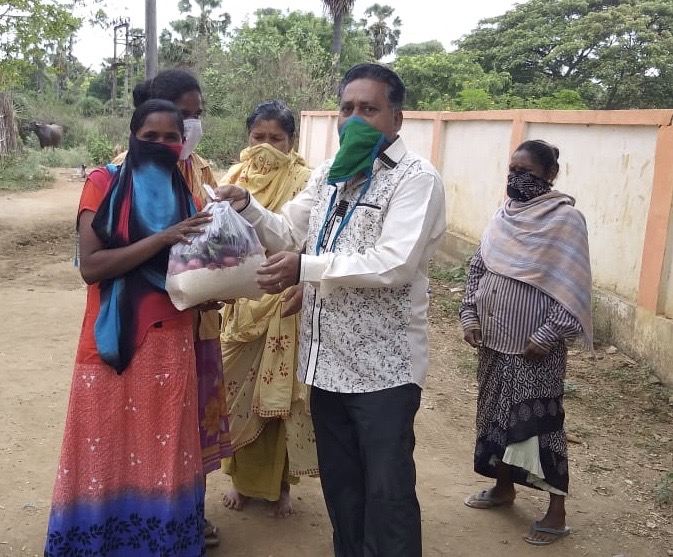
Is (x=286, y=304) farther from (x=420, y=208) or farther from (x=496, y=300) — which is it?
(x=496, y=300)

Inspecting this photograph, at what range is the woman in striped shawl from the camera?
3.24 m

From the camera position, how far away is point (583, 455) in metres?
4.43

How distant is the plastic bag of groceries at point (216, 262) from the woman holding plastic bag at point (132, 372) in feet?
0.16

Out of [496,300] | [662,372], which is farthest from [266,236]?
[662,372]

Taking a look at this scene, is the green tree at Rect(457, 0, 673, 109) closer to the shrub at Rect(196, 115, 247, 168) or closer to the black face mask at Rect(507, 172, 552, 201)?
the shrub at Rect(196, 115, 247, 168)

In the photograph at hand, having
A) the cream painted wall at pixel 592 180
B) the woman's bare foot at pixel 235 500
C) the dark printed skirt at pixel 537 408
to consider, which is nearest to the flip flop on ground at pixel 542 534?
the dark printed skirt at pixel 537 408

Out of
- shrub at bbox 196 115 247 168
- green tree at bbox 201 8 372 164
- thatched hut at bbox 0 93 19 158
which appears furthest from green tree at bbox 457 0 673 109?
thatched hut at bbox 0 93 19 158

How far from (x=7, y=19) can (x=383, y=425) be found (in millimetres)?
10089

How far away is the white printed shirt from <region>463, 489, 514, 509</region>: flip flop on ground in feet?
4.82

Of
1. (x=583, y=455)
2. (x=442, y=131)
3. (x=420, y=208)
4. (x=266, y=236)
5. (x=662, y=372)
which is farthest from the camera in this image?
(x=442, y=131)

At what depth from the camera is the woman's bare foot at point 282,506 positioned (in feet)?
11.2

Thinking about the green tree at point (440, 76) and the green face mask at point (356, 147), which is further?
the green tree at point (440, 76)

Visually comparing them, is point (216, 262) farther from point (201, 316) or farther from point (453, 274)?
point (453, 274)

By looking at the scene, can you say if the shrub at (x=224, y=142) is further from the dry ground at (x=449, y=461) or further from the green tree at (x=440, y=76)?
the dry ground at (x=449, y=461)
